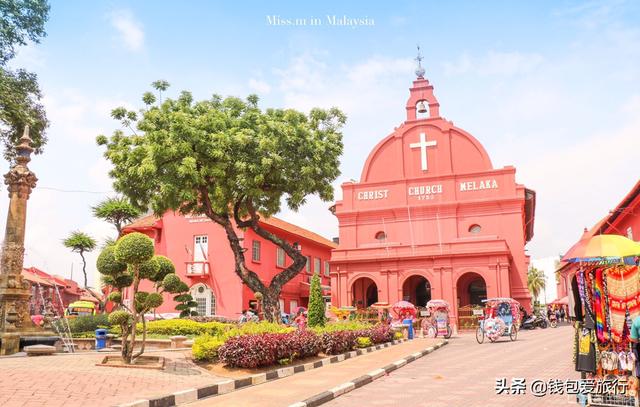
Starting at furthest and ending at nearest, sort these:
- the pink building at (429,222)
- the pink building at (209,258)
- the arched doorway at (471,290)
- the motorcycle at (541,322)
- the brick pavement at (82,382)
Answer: the arched doorway at (471,290)
the motorcycle at (541,322)
the pink building at (429,222)
the pink building at (209,258)
the brick pavement at (82,382)

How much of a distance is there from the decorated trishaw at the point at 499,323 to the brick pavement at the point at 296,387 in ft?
24.8

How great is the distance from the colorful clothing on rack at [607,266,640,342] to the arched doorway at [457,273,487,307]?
26.3m

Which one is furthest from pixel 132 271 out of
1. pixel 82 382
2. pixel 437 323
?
pixel 437 323

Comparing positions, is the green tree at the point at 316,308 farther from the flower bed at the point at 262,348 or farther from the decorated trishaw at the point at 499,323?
the decorated trishaw at the point at 499,323

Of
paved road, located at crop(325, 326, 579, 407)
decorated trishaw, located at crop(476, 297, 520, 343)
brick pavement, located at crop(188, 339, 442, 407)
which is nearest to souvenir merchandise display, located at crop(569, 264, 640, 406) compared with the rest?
paved road, located at crop(325, 326, 579, 407)

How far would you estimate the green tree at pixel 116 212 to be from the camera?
124ft

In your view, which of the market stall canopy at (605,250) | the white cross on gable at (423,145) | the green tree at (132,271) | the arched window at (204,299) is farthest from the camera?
the white cross on gable at (423,145)

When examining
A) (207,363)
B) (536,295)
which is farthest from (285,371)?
(536,295)

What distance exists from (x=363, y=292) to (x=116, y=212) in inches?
733

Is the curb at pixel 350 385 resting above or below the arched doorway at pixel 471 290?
below

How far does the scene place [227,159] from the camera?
17.8 m

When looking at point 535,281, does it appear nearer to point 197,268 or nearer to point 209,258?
point 209,258

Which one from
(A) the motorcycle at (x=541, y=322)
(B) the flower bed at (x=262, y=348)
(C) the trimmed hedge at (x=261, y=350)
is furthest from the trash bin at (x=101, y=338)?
(A) the motorcycle at (x=541, y=322)

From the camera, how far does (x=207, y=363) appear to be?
37.0ft
